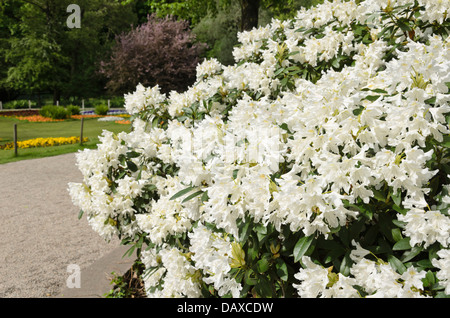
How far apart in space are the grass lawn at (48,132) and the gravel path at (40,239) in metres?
2.80

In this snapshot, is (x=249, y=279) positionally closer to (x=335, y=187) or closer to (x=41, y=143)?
(x=335, y=187)

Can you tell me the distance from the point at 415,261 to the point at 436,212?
12.9 inches

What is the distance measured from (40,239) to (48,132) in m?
13.0

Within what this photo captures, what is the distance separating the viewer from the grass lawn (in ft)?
37.4

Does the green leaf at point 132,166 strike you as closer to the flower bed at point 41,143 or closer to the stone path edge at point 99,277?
the stone path edge at point 99,277

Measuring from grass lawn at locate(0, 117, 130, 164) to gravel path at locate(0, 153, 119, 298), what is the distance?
280 centimetres

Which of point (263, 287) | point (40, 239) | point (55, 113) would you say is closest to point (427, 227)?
point (263, 287)

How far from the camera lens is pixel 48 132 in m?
16.8

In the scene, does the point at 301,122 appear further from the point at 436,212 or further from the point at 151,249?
the point at 151,249

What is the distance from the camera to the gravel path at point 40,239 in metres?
3.99

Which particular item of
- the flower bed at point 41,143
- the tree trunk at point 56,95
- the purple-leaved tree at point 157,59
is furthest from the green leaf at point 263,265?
the tree trunk at point 56,95

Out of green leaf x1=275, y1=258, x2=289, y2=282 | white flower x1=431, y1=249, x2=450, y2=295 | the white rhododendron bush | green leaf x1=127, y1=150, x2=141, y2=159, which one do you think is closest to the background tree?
green leaf x1=127, y1=150, x2=141, y2=159

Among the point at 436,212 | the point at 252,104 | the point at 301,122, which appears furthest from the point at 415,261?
the point at 252,104

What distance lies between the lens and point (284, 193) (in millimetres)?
1649
